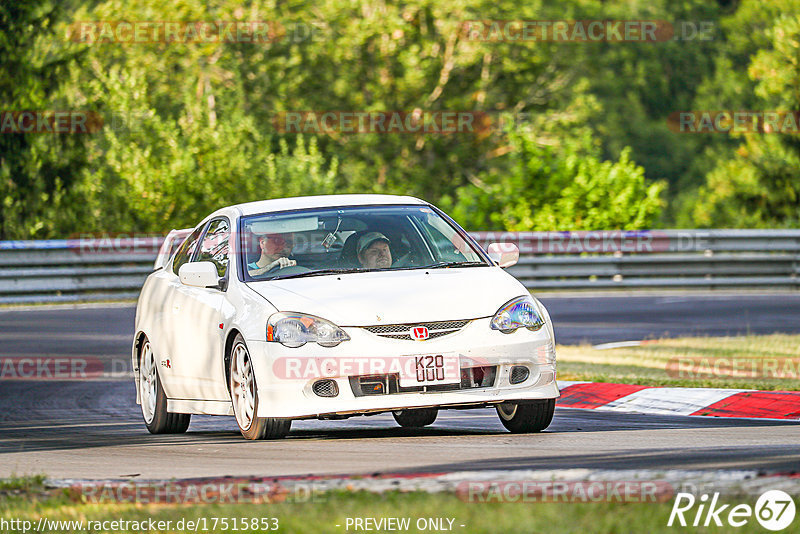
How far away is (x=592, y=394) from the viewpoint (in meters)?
11.8

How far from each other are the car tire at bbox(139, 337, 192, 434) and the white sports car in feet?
0.05

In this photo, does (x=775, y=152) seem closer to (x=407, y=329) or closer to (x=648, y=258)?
(x=648, y=258)

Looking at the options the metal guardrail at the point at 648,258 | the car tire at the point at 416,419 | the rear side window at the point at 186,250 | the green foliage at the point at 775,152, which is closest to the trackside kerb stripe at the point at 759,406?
the car tire at the point at 416,419

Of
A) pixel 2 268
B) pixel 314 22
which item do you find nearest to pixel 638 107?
pixel 314 22

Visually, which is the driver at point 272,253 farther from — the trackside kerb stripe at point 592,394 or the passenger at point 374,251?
the trackside kerb stripe at point 592,394

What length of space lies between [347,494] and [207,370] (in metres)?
3.69

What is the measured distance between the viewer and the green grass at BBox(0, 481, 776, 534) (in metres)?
5.23

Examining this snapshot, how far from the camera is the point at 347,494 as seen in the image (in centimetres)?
608

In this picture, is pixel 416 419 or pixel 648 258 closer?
pixel 416 419

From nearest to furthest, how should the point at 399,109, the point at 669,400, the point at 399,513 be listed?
the point at 399,513 < the point at 669,400 < the point at 399,109

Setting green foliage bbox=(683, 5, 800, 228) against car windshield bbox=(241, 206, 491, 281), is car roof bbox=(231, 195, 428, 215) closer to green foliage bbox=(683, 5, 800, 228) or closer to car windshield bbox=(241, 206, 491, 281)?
car windshield bbox=(241, 206, 491, 281)

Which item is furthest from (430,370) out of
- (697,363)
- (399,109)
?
(399,109)

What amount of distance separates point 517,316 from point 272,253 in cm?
171

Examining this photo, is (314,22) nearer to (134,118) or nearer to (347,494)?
(134,118)
